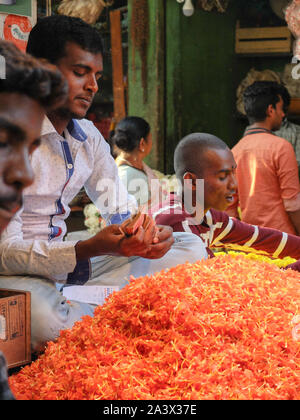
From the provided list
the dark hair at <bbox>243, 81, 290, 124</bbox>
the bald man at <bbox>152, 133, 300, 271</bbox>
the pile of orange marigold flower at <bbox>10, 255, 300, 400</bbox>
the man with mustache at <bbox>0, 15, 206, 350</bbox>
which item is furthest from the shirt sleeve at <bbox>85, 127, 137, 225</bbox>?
the dark hair at <bbox>243, 81, 290, 124</bbox>

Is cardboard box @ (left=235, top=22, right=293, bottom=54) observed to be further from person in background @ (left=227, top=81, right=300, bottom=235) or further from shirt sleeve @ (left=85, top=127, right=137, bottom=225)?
shirt sleeve @ (left=85, top=127, right=137, bottom=225)

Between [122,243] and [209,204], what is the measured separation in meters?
0.90

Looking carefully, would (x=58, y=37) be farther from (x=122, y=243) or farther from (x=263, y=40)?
(x=263, y=40)

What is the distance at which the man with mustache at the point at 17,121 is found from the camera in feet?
2.93

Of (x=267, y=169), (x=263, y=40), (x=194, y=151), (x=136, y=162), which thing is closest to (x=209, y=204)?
(x=194, y=151)

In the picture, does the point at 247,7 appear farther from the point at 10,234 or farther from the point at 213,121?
Answer: the point at 10,234

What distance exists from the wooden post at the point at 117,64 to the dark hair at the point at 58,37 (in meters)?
3.44

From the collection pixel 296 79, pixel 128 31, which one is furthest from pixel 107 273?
pixel 296 79

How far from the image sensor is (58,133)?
2322 mm

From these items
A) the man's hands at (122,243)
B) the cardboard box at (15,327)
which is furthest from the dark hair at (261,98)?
the cardboard box at (15,327)

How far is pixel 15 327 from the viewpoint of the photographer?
72.8 inches

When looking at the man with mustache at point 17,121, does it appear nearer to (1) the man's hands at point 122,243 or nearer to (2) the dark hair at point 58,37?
(1) the man's hands at point 122,243

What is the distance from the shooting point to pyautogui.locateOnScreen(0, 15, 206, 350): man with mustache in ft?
6.82

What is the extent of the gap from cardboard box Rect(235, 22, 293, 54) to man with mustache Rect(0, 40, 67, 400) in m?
5.16
